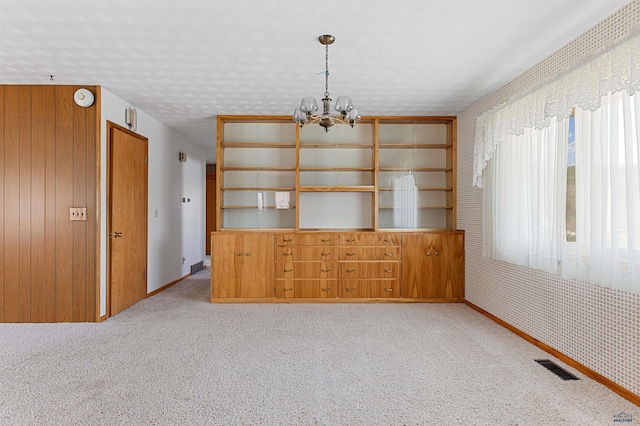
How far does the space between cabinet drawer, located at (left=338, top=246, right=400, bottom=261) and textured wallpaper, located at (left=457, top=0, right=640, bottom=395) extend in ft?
3.16

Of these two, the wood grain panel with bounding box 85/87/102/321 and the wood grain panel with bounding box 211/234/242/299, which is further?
the wood grain panel with bounding box 211/234/242/299

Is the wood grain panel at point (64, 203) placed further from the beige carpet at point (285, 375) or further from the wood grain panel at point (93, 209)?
the beige carpet at point (285, 375)

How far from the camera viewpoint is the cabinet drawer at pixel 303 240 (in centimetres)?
486

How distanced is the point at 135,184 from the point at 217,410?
11.3ft

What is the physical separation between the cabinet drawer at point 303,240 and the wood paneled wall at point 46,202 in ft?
6.85

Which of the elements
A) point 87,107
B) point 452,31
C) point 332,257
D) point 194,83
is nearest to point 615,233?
point 452,31

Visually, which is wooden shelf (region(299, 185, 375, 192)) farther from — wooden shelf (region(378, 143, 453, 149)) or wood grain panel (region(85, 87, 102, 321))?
wood grain panel (region(85, 87, 102, 321))

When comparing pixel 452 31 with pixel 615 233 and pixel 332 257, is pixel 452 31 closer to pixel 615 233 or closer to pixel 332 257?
pixel 615 233

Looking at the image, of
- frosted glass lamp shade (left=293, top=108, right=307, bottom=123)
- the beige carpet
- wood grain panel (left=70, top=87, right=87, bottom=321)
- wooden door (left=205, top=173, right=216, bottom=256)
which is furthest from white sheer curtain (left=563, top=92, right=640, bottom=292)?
wooden door (left=205, top=173, right=216, bottom=256)

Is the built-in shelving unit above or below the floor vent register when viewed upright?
above

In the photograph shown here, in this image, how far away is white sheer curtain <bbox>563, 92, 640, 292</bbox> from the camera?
2232 mm

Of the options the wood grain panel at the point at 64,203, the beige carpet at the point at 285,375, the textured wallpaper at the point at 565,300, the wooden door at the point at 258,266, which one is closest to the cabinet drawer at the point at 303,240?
the wooden door at the point at 258,266

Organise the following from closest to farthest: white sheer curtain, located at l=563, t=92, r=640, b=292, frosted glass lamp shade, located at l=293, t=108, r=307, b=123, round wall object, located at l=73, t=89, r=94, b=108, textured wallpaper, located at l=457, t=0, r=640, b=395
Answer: white sheer curtain, located at l=563, t=92, r=640, b=292
textured wallpaper, located at l=457, t=0, r=640, b=395
frosted glass lamp shade, located at l=293, t=108, r=307, b=123
round wall object, located at l=73, t=89, r=94, b=108

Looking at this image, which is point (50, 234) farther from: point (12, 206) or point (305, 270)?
point (305, 270)
